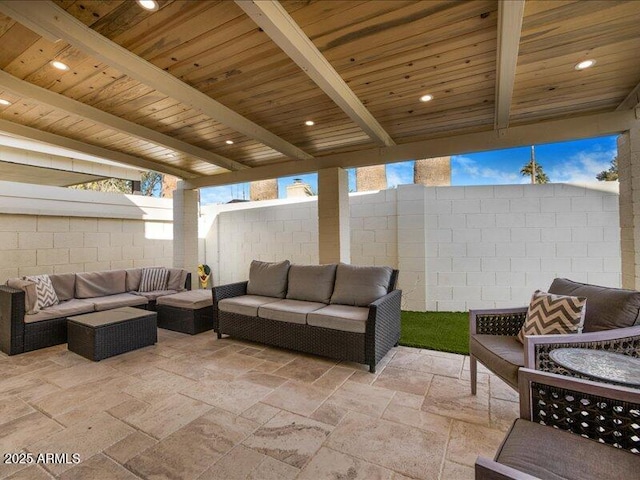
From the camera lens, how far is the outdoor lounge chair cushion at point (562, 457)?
110 centimetres

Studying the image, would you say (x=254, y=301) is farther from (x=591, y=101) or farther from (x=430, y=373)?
(x=591, y=101)

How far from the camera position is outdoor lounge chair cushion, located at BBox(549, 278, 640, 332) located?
199 cm


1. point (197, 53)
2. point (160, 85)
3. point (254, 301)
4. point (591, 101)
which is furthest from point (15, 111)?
point (591, 101)

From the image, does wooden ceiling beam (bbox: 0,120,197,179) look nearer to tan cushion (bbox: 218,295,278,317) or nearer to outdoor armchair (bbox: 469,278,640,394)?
tan cushion (bbox: 218,295,278,317)

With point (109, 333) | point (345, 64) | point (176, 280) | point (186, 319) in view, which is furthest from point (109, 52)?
point (176, 280)

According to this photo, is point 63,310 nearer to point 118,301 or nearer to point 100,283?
point 118,301

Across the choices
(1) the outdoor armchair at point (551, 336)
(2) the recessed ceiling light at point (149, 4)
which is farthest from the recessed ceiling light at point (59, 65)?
(1) the outdoor armchair at point (551, 336)

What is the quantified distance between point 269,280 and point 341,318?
1482mm

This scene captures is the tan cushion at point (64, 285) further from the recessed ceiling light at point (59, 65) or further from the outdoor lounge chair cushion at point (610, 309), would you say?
the outdoor lounge chair cushion at point (610, 309)

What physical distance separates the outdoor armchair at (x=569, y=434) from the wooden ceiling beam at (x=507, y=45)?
6.69 ft

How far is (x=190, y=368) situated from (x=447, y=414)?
7.98ft

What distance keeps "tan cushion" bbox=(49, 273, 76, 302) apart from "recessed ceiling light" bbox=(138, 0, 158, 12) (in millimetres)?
4171

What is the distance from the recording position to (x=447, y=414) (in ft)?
7.52

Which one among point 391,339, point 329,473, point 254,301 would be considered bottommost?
point 329,473
